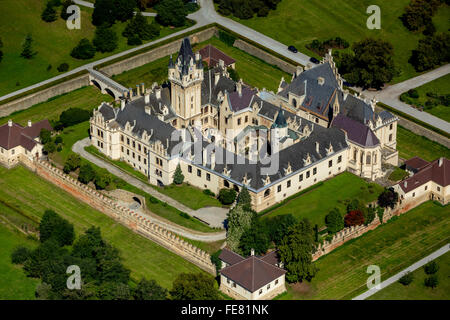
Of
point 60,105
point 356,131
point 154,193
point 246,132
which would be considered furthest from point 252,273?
point 60,105

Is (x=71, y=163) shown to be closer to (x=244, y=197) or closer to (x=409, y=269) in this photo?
(x=244, y=197)

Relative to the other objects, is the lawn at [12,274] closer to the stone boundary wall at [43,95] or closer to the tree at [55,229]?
the tree at [55,229]

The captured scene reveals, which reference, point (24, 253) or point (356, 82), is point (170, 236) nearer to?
point (24, 253)

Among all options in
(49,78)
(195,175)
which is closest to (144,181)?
(195,175)

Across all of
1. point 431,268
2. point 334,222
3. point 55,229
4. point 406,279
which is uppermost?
point 334,222

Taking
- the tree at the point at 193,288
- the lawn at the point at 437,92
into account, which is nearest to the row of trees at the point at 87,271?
the tree at the point at 193,288
